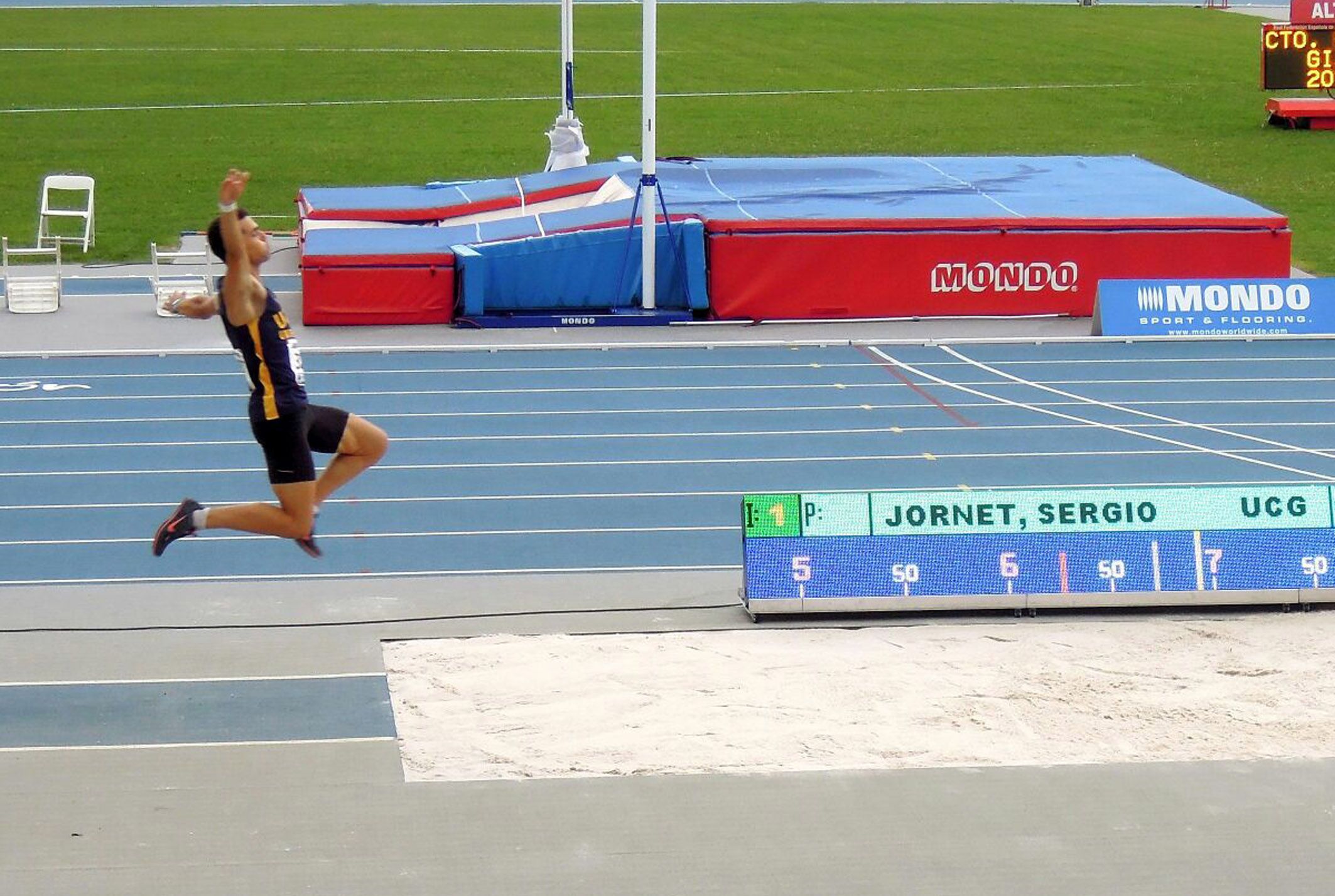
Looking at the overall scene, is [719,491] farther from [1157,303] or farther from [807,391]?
[1157,303]

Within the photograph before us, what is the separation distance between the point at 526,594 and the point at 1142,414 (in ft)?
17.6

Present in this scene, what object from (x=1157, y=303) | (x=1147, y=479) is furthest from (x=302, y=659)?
(x=1157, y=303)

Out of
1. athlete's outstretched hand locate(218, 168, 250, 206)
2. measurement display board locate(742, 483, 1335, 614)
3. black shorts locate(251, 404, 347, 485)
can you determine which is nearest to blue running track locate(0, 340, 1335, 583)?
measurement display board locate(742, 483, 1335, 614)

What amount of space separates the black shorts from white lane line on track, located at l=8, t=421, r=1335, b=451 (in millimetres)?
4725

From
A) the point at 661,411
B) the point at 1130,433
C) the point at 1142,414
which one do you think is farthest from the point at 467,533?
the point at 1142,414

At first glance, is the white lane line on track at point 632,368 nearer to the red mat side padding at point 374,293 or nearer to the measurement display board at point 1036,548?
the red mat side padding at point 374,293

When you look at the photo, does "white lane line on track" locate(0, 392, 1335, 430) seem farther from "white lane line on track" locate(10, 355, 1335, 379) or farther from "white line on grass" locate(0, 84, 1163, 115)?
"white line on grass" locate(0, 84, 1163, 115)

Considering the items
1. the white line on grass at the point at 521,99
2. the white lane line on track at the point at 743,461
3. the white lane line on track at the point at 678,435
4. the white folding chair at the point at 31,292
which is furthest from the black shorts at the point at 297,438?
the white line on grass at the point at 521,99

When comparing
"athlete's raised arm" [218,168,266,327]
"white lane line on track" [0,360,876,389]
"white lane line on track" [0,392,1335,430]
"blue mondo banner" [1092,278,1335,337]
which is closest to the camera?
"athlete's raised arm" [218,168,266,327]

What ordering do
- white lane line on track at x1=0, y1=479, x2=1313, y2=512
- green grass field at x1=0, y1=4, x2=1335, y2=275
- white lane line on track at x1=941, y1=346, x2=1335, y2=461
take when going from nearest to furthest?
white lane line on track at x1=0, y1=479, x2=1313, y2=512 → white lane line on track at x1=941, y1=346, x2=1335, y2=461 → green grass field at x1=0, y1=4, x2=1335, y2=275

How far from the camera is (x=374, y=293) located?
15547 millimetres

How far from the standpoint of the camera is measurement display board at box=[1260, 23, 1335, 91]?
23.4 m

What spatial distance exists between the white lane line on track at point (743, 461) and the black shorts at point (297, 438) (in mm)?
4124

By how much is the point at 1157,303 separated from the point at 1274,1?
3733 cm
